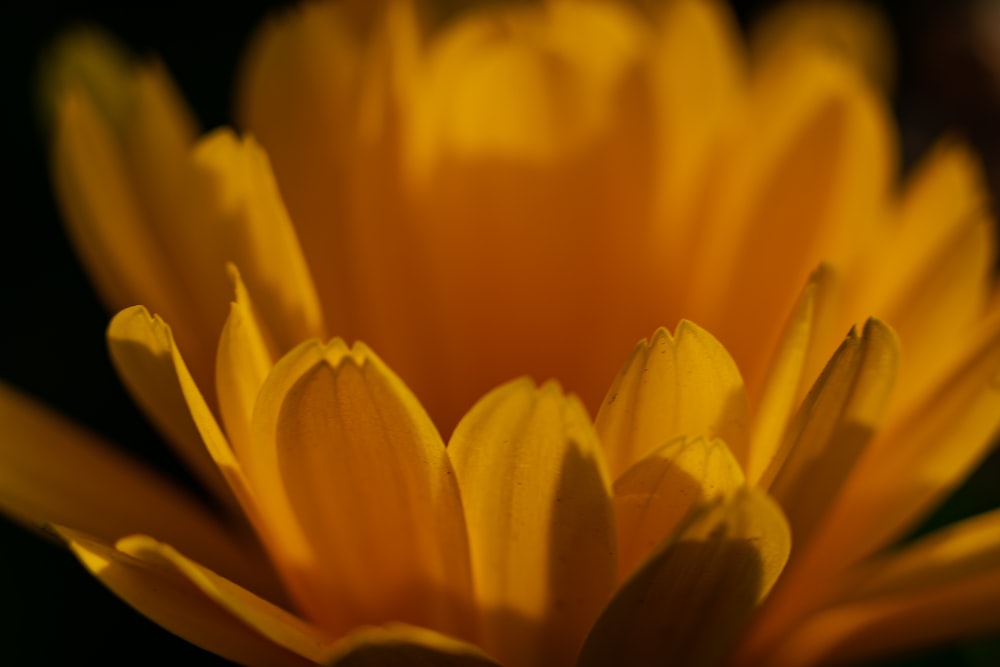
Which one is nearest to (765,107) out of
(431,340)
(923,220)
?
(923,220)

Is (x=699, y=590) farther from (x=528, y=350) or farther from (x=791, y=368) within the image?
(x=528, y=350)

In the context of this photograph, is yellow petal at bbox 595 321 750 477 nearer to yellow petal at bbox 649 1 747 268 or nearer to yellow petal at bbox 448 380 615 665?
yellow petal at bbox 448 380 615 665

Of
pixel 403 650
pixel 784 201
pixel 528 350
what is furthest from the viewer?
pixel 528 350

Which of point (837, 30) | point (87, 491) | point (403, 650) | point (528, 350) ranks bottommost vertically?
point (403, 650)

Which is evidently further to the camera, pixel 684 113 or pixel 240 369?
pixel 684 113

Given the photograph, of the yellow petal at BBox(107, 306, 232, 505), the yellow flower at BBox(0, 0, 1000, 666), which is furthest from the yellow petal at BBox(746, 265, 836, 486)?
the yellow petal at BBox(107, 306, 232, 505)

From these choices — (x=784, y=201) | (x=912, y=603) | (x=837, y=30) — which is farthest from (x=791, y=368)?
(x=837, y=30)

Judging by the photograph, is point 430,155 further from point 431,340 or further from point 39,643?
point 39,643

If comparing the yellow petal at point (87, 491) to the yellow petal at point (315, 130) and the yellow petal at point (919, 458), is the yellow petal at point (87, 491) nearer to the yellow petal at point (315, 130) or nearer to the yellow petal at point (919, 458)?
the yellow petal at point (315, 130)
